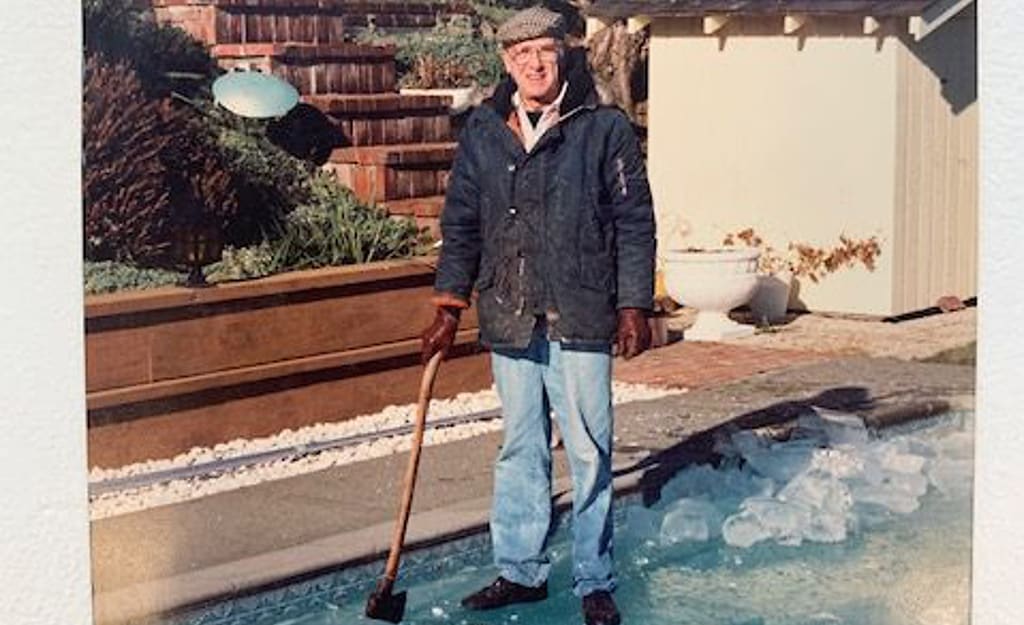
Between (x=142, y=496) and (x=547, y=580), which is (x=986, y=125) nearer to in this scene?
(x=547, y=580)

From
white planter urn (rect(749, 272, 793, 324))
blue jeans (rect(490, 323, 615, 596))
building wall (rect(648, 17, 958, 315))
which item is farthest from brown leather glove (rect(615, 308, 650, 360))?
white planter urn (rect(749, 272, 793, 324))

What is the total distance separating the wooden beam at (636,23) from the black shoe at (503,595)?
211cm

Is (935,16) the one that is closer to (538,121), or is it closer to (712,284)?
(712,284)

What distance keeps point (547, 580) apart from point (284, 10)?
1813 mm

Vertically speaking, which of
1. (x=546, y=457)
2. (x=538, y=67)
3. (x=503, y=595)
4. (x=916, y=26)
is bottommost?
(x=503, y=595)

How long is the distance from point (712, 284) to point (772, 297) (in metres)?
0.47

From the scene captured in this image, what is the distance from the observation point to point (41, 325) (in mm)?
5371

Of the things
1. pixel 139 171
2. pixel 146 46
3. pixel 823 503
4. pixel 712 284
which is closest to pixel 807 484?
pixel 823 503

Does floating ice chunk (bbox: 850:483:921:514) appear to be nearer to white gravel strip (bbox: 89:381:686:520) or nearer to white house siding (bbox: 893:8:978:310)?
white house siding (bbox: 893:8:978:310)

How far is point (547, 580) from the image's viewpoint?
6.50 metres

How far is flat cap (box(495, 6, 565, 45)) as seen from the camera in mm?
6070

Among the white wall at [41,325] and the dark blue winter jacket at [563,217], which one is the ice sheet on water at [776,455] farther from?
the white wall at [41,325]

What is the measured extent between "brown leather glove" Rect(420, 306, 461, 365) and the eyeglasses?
72 cm

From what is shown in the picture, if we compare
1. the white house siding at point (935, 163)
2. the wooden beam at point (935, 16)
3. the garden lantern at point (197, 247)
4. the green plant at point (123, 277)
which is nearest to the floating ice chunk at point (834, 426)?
the white house siding at point (935, 163)
